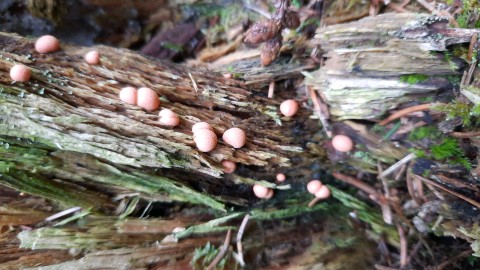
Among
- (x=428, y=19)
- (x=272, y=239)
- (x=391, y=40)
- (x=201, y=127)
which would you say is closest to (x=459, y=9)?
(x=428, y=19)

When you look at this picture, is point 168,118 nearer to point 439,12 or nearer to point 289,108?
point 289,108

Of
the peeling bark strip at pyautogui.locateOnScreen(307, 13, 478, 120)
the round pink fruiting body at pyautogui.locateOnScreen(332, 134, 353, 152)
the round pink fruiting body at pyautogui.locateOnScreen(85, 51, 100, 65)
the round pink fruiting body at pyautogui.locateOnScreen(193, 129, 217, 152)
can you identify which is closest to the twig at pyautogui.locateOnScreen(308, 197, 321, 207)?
the round pink fruiting body at pyautogui.locateOnScreen(332, 134, 353, 152)

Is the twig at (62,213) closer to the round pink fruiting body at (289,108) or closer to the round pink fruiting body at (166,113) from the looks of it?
the round pink fruiting body at (166,113)

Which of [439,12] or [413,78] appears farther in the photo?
[413,78]

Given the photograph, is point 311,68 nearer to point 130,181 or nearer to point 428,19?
point 428,19

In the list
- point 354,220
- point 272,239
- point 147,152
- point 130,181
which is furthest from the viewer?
point 354,220

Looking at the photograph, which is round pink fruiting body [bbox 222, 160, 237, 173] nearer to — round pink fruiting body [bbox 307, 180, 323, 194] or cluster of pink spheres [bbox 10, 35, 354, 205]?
cluster of pink spheres [bbox 10, 35, 354, 205]

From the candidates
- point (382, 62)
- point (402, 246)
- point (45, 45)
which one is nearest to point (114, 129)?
point (45, 45)

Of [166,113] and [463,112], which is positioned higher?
[463,112]
